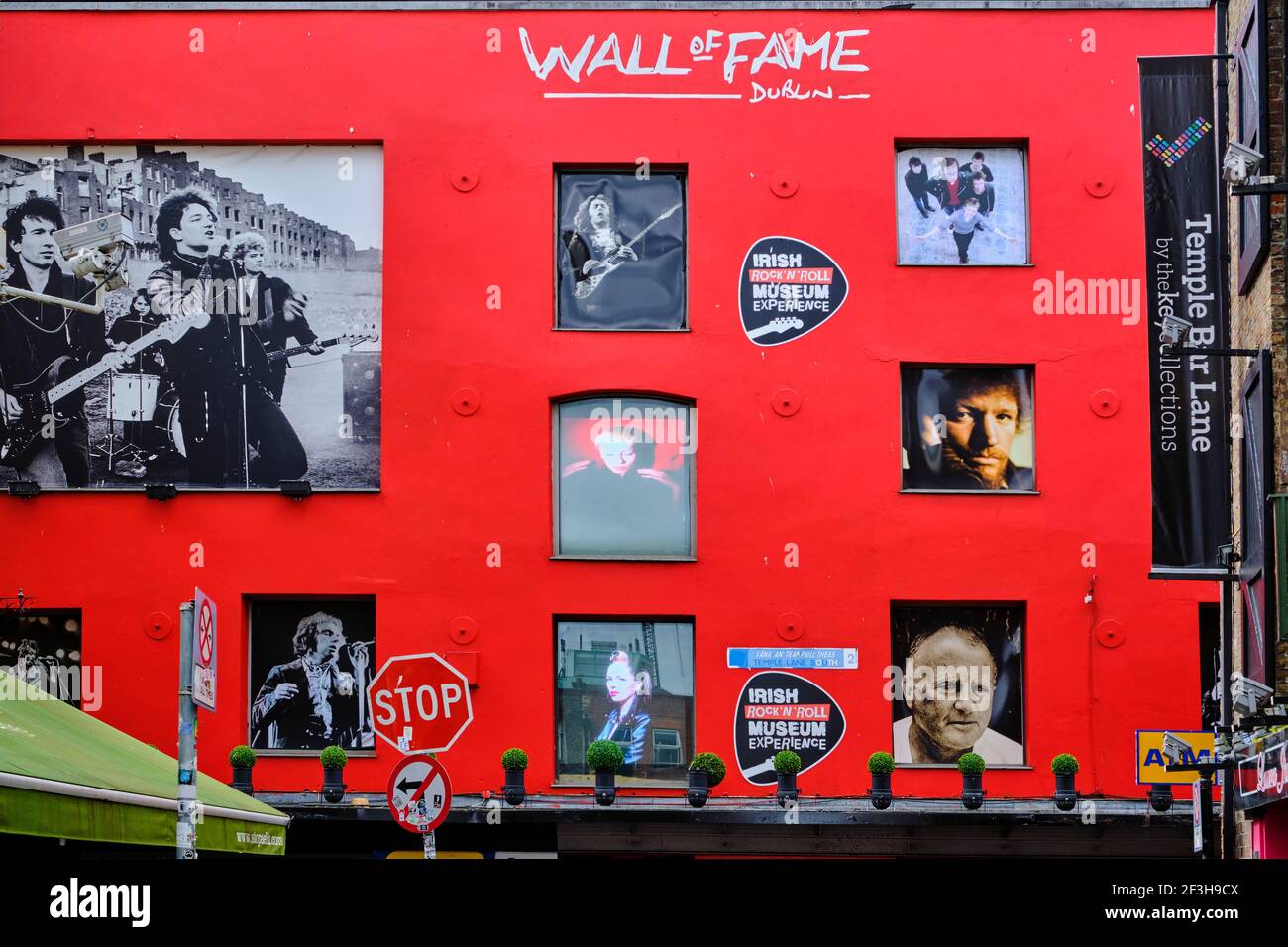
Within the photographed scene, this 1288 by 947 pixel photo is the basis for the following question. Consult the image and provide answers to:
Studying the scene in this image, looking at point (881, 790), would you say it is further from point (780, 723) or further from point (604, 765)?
point (604, 765)

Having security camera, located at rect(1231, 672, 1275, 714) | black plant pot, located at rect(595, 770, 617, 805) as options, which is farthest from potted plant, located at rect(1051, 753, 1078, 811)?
security camera, located at rect(1231, 672, 1275, 714)

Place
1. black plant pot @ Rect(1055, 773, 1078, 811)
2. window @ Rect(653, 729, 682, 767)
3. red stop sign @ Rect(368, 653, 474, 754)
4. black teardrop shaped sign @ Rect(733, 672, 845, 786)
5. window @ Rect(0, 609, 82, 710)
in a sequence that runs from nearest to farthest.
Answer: red stop sign @ Rect(368, 653, 474, 754) < black plant pot @ Rect(1055, 773, 1078, 811) < black teardrop shaped sign @ Rect(733, 672, 845, 786) < window @ Rect(0, 609, 82, 710) < window @ Rect(653, 729, 682, 767)

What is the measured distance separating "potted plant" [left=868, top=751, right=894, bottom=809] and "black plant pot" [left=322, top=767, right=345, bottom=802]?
23.1 feet

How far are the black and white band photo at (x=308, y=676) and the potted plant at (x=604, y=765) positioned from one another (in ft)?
10.8

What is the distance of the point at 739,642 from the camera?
2645 cm

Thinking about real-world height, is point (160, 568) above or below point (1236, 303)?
below

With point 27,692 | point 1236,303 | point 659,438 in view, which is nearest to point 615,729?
point 659,438

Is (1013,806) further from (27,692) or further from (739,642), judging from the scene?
(27,692)

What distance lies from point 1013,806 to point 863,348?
21.7 ft

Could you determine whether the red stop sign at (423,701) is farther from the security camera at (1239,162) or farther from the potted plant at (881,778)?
the security camera at (1239,162)

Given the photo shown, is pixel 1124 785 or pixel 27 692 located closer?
pixel 27 692

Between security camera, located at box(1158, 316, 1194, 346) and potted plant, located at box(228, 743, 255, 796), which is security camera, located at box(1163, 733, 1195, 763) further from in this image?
potted plant, located at box(228, 743, 255, 796)

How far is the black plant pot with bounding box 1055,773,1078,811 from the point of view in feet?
83.3

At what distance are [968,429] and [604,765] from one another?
23.0ft
